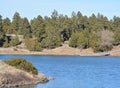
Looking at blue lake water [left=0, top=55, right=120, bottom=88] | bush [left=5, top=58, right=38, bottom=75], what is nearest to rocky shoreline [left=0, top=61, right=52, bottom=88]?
bush [left=5, top=58, right=38, bottom=75]

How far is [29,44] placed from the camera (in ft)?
594

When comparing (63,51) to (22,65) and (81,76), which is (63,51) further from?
(22,65)

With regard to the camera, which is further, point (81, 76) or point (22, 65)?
point (81, 76)

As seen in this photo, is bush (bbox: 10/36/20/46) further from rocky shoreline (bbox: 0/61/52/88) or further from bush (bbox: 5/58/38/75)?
rocky shoreline (bbox: 0/61/52/88)

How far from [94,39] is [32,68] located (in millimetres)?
128978

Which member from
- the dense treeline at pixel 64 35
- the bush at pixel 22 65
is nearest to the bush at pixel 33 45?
the dense treeline at pixel 64 35

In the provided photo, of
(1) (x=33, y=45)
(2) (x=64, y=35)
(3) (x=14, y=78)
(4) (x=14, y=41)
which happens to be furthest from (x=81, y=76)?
(2) (x=64, y=35)

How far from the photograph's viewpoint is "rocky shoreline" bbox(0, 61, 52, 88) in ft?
162

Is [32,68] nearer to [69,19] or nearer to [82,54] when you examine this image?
[82,54]

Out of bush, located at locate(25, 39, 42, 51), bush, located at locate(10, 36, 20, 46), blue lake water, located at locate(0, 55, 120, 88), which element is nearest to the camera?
blue lake water, located at locate(0, 55, 120, 88)

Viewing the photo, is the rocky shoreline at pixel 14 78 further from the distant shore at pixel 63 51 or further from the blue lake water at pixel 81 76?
the distant shore at pixel 63 51

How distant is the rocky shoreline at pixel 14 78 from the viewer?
162 ft

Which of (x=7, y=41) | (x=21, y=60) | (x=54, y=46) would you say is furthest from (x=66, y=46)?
(x=21, y=60)

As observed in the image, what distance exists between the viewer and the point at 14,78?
50750 mm
